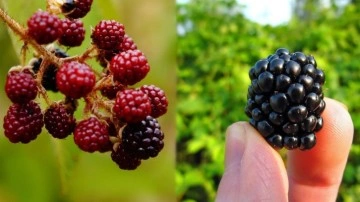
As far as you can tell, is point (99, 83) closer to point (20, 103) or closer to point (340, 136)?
point (20, 103)

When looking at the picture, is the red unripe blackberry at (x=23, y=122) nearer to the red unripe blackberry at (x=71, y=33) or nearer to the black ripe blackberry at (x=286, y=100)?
the red unripe blackberry at (x=71, y=33)

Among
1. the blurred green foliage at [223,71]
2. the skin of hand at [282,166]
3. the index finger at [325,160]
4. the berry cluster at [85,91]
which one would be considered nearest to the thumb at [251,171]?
the skin of hand at [282,166]

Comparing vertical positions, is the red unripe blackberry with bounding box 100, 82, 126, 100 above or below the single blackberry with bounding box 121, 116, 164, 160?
above

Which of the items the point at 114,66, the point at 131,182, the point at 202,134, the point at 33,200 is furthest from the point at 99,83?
the point at 202,134

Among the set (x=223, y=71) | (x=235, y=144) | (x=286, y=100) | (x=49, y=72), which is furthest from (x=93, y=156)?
(x=223, y=71)

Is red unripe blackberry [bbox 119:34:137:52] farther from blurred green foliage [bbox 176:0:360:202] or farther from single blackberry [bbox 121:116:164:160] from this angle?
blurred green foliage [bbox 176:0:360:202]

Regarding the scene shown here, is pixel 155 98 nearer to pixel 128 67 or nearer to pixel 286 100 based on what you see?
pixel 128 67

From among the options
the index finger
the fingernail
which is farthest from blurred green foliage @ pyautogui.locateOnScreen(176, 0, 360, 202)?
the fingernail
